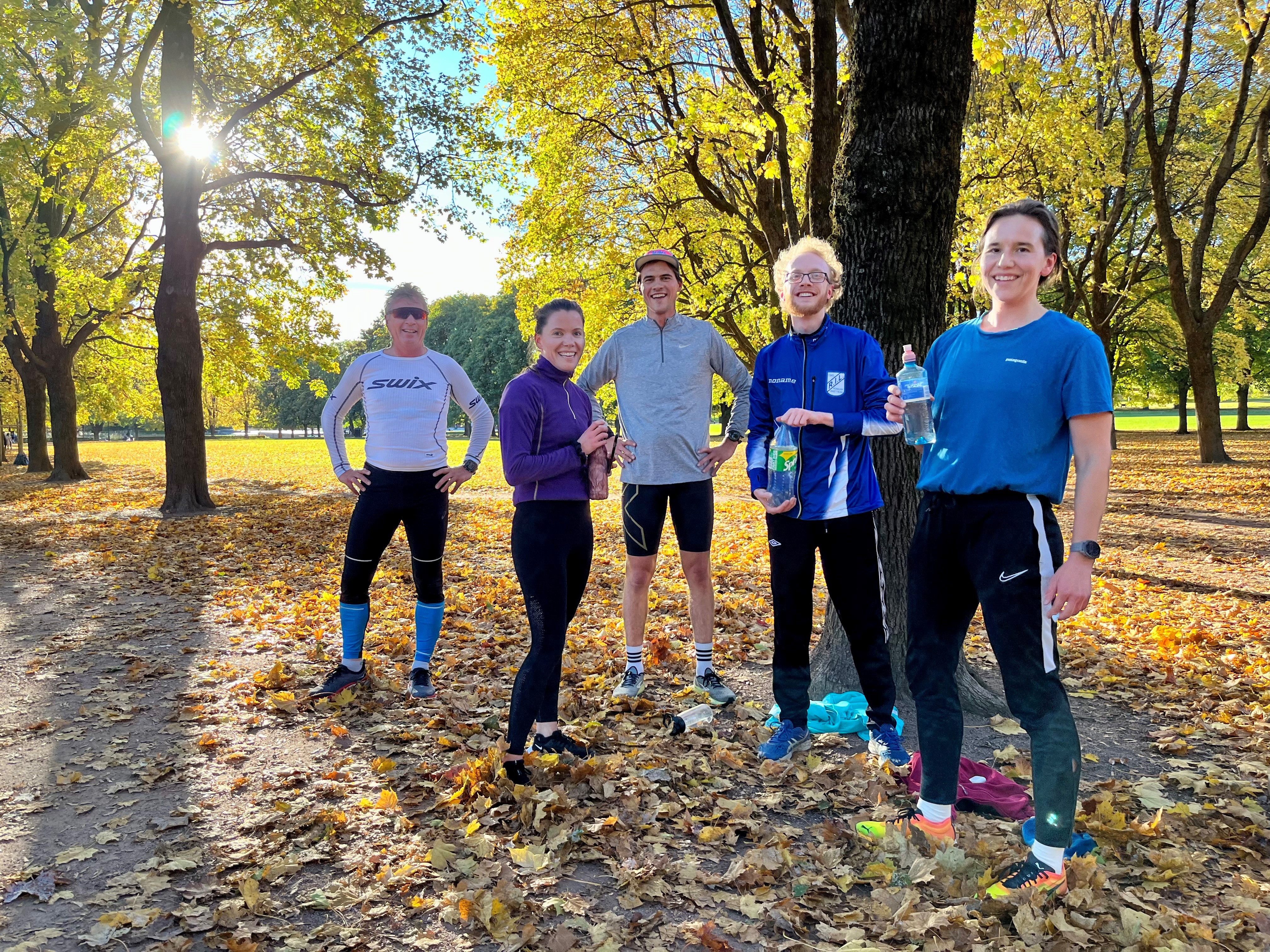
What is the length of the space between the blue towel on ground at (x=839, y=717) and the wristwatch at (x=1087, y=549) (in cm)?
164

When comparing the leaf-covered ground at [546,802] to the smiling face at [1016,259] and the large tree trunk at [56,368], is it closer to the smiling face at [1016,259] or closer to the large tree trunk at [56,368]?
the smiling face at [1016,259]

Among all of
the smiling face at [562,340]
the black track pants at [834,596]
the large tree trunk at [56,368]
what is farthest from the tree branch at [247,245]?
the black track pants at [834,596]

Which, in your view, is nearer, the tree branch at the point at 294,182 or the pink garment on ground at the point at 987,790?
the pink garment on ground at the point at 987,790

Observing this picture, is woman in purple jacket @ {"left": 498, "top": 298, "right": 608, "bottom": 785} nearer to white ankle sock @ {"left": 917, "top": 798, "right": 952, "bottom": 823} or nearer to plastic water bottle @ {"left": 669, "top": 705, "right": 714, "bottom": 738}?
plastic water bottle @ {"left": 669, "top": 705, "right": 714, "bottom": 738}

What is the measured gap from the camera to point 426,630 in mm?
4902

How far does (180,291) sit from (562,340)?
13218 millimetres

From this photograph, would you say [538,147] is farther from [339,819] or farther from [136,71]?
[339,819]

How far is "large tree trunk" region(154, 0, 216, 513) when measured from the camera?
13.6m

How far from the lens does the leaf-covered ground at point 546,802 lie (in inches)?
102

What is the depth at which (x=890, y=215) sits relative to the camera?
4191mm

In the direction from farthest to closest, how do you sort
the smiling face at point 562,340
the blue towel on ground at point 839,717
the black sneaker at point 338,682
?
the black sneaker at point 338,682, the blue towel on ground at point 839,717, the smiling face at point 562,340

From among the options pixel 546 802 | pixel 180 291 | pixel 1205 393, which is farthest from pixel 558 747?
pixel 1205 393

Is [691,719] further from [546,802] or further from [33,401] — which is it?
[33,401]

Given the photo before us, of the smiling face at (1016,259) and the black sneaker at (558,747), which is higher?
the smiling face at (1016,259)
